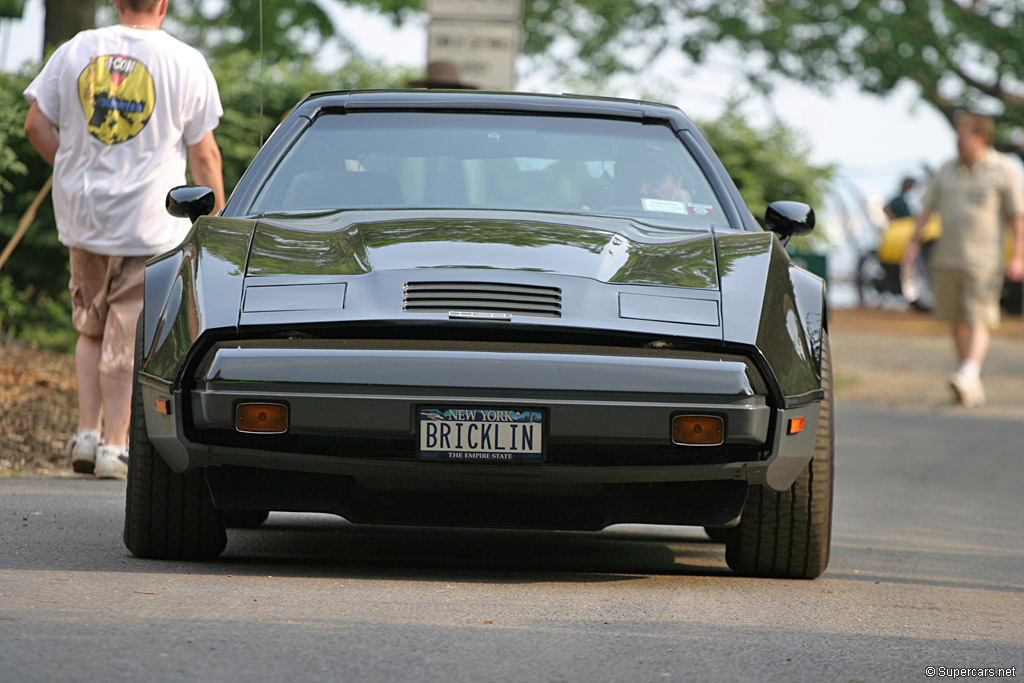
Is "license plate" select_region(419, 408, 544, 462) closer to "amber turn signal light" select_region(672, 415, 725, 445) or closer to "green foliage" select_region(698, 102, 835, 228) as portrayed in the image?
"amber turn signal light" select_region(672, 415, 725, 445)

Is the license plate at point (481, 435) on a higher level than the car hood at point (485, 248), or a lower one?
lower

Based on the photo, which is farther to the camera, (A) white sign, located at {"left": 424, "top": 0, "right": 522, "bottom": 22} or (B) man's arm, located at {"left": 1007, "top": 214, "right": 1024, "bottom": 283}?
(B) man's arm, located at {"left": 1007, "top": 214, "right": 1024, "bottom": 283}

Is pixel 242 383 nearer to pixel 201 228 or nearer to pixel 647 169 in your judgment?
pixel 201 228

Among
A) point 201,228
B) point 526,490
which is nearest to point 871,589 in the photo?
point 526,490

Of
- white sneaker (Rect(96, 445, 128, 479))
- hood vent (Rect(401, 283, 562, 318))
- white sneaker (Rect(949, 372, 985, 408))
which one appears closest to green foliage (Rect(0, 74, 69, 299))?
white sneaker (Rect(96, 445, 128, 479))

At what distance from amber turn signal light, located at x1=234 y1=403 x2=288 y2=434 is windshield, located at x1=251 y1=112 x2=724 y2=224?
105 centimetres

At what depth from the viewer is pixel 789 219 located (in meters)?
4.95

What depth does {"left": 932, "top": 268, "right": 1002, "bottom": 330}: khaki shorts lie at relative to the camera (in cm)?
1210

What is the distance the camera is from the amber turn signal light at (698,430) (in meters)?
3.87

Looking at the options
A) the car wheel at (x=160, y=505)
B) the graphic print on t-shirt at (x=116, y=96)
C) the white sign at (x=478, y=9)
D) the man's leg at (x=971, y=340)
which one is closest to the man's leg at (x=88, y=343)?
the graphic print on t-shirt at (x=116, y=96)

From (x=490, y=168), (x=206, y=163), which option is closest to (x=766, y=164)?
(x=206, y=163)

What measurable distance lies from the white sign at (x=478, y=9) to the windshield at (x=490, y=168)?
6.28m

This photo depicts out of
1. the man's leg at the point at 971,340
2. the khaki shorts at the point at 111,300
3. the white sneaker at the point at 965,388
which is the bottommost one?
the white sneaker at the point at 965,388

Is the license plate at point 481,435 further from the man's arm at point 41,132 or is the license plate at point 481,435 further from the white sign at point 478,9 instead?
the white sign at point 478,9
